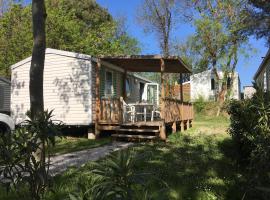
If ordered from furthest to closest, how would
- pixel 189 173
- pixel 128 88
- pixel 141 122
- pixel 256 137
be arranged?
1. pixel 128 88
2. pixel 141 122
3. pixel 189 173
4. pixel 256 137

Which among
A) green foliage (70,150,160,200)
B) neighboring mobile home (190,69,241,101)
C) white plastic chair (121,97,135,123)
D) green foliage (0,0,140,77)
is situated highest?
green foliage (0,0,140,77)

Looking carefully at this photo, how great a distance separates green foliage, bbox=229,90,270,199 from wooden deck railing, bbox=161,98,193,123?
525cm

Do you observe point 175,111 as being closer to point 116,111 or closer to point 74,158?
point 116,111

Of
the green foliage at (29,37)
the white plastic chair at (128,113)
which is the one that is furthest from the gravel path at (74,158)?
the green foliage at (29,37)

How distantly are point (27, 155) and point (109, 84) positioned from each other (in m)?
13.9

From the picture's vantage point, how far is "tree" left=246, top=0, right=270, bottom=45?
57.9ft

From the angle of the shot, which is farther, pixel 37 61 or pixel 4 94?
pixel 4 94

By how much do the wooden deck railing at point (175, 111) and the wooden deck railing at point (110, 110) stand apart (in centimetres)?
194

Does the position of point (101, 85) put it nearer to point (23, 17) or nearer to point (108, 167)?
point (23, 17)

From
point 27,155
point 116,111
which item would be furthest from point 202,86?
point 27,155

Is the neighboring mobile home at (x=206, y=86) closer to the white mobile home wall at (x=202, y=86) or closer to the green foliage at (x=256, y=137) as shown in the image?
the white mobile home wall at (x=202, y=86)

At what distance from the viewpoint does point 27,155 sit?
191 inches

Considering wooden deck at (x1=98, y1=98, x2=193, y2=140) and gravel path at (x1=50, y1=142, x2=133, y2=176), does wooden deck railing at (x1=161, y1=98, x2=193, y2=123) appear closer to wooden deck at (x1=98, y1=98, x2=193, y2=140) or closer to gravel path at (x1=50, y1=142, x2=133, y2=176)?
wooden deck at (x1=98, y1=98, x2=193, y2=140)

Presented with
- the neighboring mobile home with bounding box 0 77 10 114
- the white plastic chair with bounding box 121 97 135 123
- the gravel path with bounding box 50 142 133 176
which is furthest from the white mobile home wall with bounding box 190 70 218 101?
the gravel path with bounding box 50 142 133 176
